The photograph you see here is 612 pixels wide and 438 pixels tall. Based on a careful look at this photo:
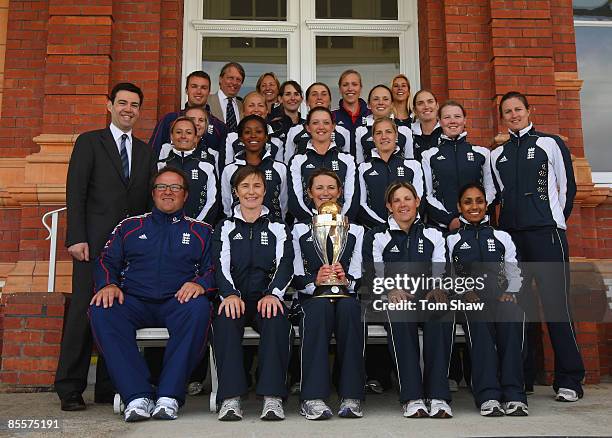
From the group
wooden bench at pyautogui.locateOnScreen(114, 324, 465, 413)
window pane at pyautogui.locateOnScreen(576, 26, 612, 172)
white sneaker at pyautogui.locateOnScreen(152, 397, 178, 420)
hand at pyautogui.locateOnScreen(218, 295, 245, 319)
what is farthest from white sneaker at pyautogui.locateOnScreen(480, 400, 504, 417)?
window pane at pyautogui.locateOnScreen(576, 26, 612, 172)

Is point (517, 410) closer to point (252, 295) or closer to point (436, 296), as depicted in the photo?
point (436, 296)

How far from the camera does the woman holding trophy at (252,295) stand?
3980 mm

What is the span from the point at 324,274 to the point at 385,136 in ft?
4.39

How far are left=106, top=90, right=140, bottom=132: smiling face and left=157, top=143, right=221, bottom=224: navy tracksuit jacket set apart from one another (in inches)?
21.2

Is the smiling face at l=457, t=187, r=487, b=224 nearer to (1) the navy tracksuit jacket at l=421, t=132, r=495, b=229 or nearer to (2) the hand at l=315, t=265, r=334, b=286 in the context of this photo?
(1) the navy tracksuit jacket at l=421, t=132, r=495, b=229

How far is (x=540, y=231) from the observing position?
190 inches

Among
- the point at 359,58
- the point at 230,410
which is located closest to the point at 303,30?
the point at 359,58

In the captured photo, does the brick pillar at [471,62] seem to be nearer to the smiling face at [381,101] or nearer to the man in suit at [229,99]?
the smiling face at [381,101]

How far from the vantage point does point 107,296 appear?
4.23 meters

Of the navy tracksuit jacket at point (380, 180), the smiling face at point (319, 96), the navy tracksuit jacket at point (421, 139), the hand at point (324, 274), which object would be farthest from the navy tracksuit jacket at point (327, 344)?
the smiling face at point (319, 96)

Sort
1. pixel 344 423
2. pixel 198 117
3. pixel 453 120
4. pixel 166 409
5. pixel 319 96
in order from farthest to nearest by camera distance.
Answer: pixel 319 96 → pixel 198 117 → pixel 453 120 → pixel 166 409 → pixel 344 423

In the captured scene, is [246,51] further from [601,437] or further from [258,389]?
[601,437]

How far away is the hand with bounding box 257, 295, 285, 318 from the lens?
4.19 meters

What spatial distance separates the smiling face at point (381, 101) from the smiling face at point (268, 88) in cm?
108
